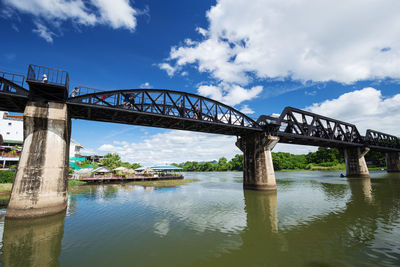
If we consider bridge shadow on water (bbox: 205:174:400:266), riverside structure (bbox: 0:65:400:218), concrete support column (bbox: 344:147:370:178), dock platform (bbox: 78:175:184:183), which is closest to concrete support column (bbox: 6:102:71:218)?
riverside structure (bbox: 0:65:400:218)

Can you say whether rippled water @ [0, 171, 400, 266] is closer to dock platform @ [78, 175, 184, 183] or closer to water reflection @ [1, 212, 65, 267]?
water reflection @ [1, 212, 65, 267]

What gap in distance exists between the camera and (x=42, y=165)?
56.1 ft

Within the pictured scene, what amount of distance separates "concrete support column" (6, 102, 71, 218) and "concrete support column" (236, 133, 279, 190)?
28.1 m

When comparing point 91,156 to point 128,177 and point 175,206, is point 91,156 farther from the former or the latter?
point 175,206

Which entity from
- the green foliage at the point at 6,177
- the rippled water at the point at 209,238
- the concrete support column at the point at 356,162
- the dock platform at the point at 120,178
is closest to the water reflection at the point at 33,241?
the rippled water at the point at 209,238

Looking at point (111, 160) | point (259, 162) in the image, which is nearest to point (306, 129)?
point (259, 162)

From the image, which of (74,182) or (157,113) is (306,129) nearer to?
(157,113)

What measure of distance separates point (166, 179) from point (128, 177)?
39.5 ft

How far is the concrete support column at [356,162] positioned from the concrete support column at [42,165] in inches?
3004

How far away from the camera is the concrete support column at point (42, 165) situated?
16.1 meters

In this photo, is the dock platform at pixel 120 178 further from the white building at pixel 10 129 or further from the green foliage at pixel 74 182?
the white building at pixel 10 129

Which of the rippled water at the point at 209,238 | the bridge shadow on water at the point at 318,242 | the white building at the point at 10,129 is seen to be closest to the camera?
the bridge shadow on water at the point at 318,242

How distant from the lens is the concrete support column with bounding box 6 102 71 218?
16.1 metres

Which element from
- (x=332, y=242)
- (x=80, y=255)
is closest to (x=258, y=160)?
(x=332, y=242)
